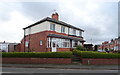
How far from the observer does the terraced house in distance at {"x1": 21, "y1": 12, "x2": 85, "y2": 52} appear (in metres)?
19.7

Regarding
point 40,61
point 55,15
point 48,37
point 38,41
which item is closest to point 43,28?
point 48,37

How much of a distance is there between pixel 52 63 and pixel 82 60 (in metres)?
4.08

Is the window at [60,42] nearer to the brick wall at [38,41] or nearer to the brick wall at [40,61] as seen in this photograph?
the brick wall at [38,41]

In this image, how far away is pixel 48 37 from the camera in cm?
1964

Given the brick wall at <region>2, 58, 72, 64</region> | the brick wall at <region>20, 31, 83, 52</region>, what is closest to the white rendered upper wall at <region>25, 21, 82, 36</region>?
the brick wall at <region>20, 31, 83, 52</region>

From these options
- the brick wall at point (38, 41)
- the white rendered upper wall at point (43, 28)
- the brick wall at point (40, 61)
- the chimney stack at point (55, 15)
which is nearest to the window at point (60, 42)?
the brick wall at point (38, 41)

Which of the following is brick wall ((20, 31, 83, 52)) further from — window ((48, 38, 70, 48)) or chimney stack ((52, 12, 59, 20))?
chimney stack ((52, 12, 59, 20))

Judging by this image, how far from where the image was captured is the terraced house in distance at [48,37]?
64.7 ft

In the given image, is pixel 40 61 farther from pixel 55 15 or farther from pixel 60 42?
pixel 55 15

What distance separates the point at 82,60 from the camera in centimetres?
1436

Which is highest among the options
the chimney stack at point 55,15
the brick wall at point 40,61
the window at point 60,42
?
the chimney stack at point 55,15

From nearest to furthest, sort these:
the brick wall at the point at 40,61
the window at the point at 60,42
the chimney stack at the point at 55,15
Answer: the brick wall at the point at 40,61
the window at the point at 60,42
the chimney stack at the point at 55,15

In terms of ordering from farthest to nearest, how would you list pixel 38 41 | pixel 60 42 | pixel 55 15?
pixel 55 15, pixel 38 41, pixel 60 42

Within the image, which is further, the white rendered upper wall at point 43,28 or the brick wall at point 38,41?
the white rendered upper wall at point 43,28
